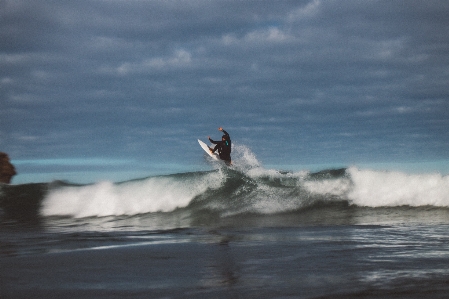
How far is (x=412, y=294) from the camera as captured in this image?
15.0ft

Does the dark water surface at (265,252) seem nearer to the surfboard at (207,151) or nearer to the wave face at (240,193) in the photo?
the wave face at (240,193)

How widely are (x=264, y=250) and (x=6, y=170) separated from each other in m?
23.4

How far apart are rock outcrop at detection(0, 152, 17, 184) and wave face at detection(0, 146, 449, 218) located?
382 centimetres

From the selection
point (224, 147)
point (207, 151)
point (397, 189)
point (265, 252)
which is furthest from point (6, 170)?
point (265, 252)

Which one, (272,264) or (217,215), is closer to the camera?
(272,264)

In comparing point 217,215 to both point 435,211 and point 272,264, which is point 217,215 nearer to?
point 435,211

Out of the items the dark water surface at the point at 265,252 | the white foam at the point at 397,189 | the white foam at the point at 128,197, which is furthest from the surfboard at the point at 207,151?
the white foam at the point at 397,189

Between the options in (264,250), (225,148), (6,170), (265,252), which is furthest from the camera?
(6,170)

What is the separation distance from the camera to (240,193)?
19.0 meters

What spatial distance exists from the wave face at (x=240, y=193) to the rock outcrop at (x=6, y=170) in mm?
3825

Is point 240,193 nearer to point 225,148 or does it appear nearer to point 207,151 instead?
point 225,148

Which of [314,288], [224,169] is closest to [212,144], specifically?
[224,169]

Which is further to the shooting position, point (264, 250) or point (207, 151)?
point (207, 151)

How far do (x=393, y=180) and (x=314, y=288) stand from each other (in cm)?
1520
